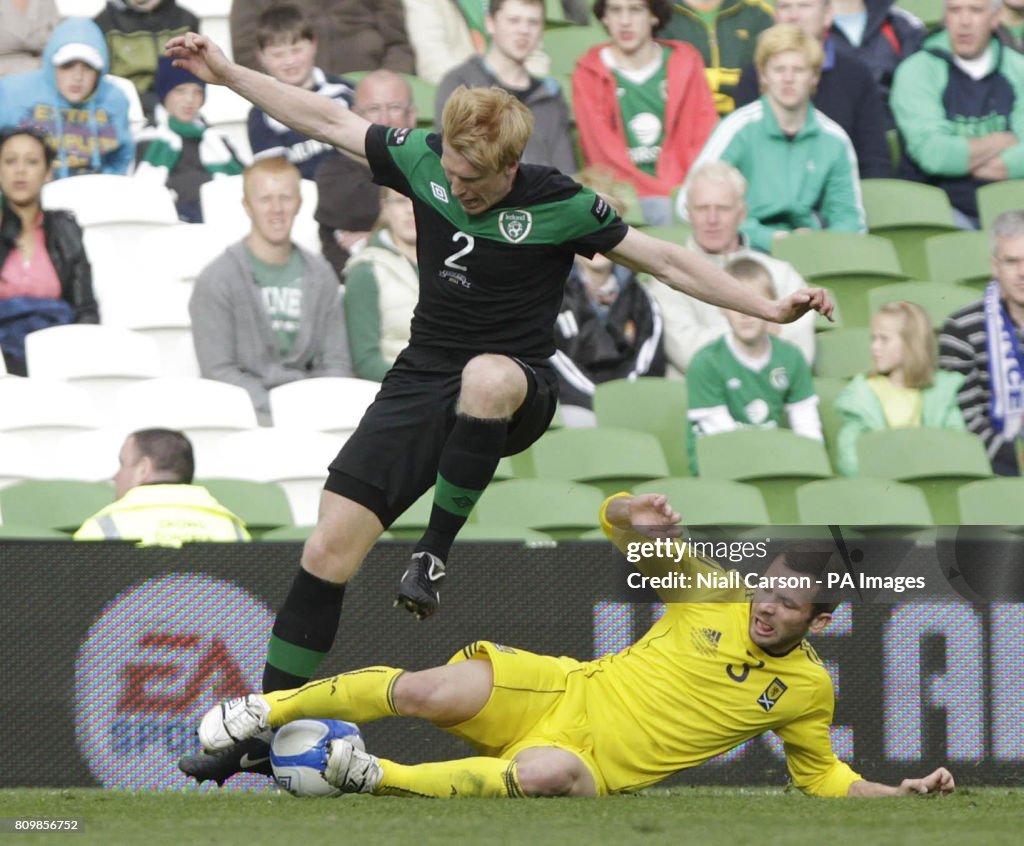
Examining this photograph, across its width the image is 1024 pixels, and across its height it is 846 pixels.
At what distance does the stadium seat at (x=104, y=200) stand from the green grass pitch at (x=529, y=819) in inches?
148

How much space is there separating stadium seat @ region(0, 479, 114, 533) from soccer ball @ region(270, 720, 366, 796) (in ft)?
7.47

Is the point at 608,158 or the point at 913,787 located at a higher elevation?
the point at 608,158

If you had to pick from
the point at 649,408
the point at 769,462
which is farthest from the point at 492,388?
the point at 649,408

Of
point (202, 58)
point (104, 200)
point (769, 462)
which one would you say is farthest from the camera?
point (104, 200)

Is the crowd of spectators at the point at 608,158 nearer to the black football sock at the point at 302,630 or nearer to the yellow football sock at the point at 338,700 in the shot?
the black football sock at the point at 302,630

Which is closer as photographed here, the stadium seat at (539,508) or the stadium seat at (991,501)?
the stadium seat at (539,508)

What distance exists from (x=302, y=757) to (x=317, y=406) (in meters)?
2.93

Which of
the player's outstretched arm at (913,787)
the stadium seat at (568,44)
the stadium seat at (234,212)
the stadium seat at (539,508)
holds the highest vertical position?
the stadium seat at (568,44)

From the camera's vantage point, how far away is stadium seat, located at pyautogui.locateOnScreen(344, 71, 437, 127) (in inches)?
359

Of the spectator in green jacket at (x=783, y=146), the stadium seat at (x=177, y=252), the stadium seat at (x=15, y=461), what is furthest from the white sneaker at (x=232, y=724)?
the spectator in green jacket at (x=783, y=146)

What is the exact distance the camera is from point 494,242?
16.1ft

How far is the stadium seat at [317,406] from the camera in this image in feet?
25.3

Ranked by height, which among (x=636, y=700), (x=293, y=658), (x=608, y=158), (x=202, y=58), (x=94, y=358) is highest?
(x=202, y=58)

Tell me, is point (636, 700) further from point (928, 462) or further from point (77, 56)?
point (77, 56)
